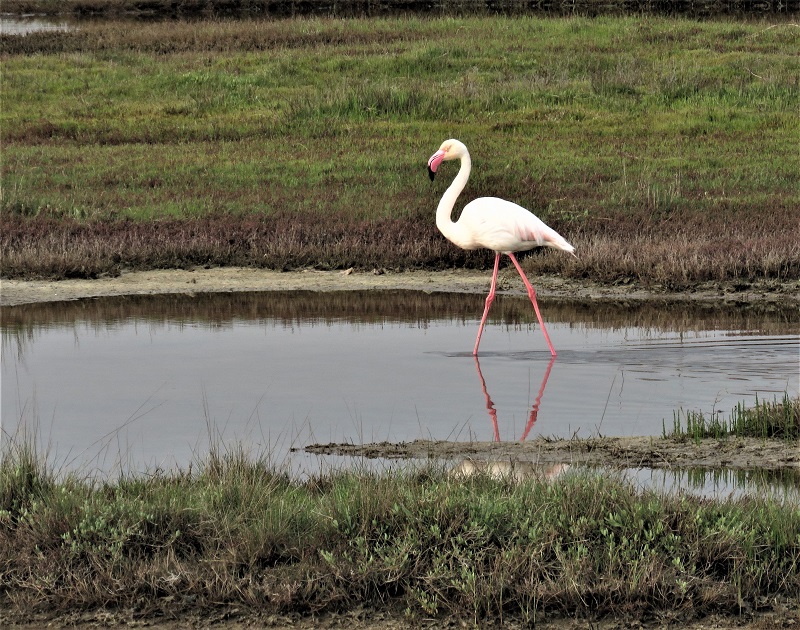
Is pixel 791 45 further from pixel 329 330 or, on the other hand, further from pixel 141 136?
pixel 329 330

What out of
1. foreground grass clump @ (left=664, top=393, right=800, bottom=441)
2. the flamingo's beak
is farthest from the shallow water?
the flamingo's beak

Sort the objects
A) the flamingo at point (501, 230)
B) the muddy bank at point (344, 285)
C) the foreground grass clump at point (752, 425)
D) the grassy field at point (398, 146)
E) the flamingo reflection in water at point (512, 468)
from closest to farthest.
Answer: the flamingo reflection in water at point (512, 468) < the foreground grass clump at point (752, 425) < the flamingo at point (501, 230) < the muddy bank at point (344, 285) < the grassy field at point (398, 146)

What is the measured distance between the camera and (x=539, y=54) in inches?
1201

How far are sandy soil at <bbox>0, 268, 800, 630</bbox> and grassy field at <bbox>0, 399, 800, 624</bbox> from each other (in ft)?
0.24

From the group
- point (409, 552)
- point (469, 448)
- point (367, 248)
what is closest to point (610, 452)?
point (469, 448)

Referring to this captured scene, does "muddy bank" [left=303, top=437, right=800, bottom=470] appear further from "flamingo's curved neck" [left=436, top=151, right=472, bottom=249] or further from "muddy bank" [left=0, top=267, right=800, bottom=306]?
"muddy bank" [left=0, top=267, right=800, bottom=306]

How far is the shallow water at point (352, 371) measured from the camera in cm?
837

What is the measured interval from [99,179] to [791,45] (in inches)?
776

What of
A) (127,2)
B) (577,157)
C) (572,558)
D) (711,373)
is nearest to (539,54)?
(577,157)

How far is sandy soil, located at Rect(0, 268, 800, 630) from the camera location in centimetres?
517

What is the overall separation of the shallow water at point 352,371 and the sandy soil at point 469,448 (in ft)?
1.33

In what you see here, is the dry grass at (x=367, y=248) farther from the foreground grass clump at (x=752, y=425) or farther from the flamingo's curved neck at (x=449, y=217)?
the foreground grass clump at (x=752, y=425)

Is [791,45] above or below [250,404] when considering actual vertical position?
above

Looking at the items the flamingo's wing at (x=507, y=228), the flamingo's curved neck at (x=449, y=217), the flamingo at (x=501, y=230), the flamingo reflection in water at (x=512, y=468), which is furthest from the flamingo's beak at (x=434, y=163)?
the flamingo reflection in water at (x=512, y=468)
